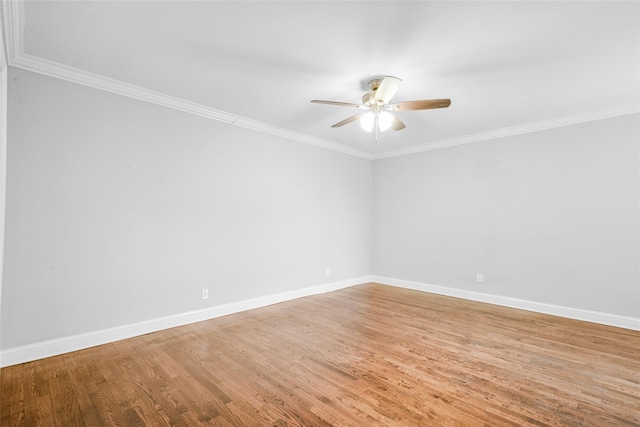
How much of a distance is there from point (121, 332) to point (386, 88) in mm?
3314

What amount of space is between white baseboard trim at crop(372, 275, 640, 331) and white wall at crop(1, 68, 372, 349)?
1.99m

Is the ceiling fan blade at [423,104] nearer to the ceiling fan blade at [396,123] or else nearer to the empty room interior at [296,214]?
the empty room interior at [296,214]

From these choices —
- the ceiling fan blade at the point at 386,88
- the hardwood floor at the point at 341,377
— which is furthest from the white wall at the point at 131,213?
the ceiling fan blade at the point at 386,88

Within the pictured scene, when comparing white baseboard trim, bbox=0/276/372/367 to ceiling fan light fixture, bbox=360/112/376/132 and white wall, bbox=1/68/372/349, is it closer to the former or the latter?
white wall, bbox=1/68/372/349

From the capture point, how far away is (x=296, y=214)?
442cm

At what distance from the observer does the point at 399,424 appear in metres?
1.65

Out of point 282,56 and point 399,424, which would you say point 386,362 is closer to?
point 399,424

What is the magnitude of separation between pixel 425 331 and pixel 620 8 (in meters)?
2.92

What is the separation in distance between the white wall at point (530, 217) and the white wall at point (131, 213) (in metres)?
2.04

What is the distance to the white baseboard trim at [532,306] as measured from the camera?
325 cm

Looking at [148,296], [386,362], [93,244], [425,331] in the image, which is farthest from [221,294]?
[425,331]

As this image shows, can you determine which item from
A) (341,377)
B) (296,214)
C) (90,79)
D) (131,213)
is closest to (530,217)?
(296,214)

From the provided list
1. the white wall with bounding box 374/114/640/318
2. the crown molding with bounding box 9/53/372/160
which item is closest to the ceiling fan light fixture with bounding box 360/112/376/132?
the crown molding with bounding box 9/53/372/160

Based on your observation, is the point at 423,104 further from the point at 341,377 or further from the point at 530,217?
the point at 530,217
